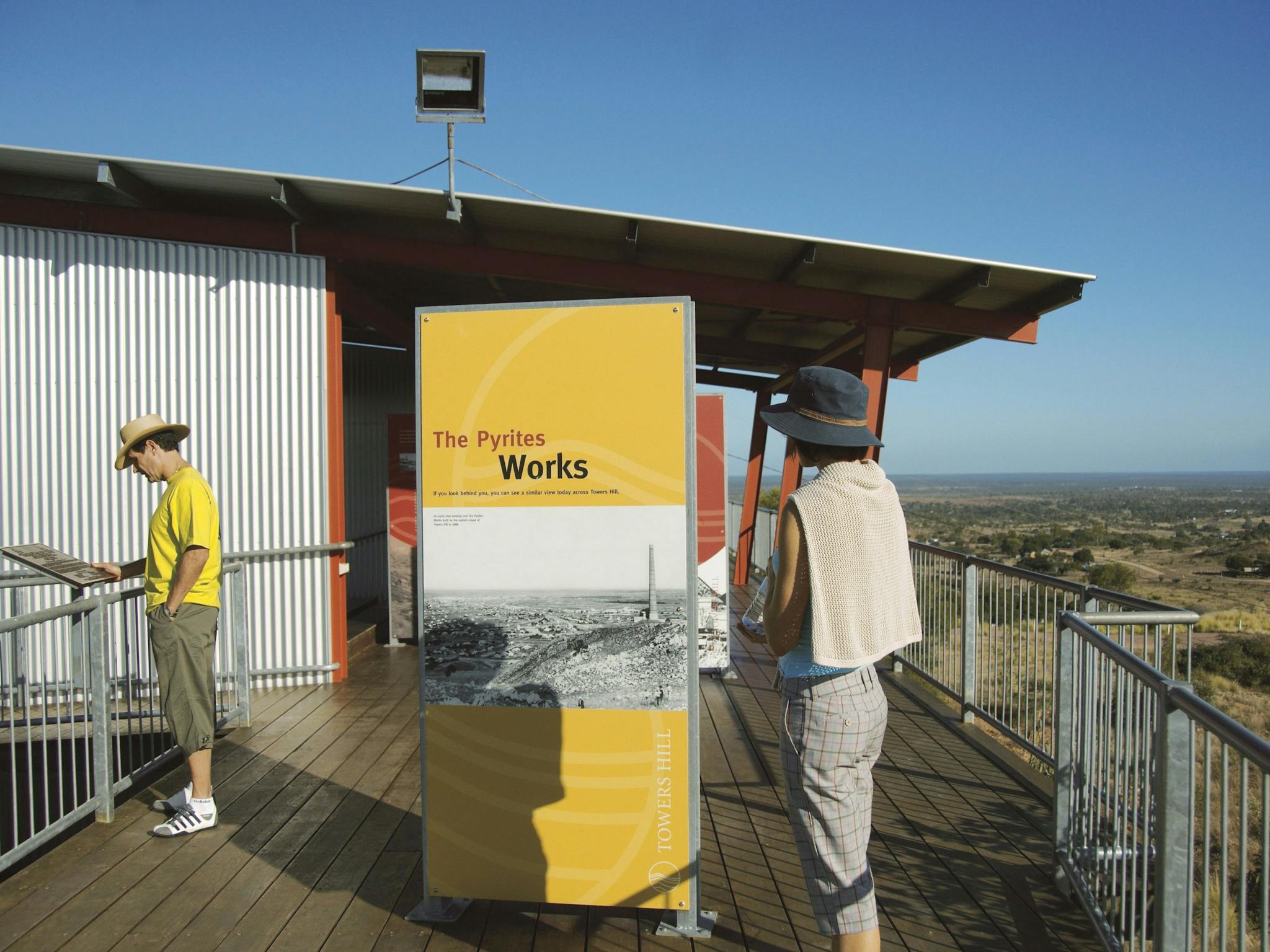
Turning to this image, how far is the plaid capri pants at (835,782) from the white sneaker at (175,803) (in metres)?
3.02

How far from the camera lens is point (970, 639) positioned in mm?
5719

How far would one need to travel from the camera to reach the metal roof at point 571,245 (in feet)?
20.1

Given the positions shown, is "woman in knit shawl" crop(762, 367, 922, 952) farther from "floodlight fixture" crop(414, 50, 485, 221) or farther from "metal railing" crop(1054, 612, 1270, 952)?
"floodlight fixture" crop(414, 50, 485, 221)

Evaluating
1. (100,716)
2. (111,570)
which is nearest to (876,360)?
(111,570)

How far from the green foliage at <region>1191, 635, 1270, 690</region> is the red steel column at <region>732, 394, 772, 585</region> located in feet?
36.7

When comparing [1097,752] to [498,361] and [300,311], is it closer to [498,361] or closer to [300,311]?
[498,361]

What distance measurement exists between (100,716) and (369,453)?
6.41 metres

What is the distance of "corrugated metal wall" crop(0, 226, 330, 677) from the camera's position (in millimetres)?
6500

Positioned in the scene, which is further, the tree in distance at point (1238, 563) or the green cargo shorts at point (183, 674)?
the tree in distance at point (1238, 563)

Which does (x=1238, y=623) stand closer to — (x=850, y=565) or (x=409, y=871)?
(x=409, y=871)

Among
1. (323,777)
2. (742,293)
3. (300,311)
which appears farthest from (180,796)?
(742,293)

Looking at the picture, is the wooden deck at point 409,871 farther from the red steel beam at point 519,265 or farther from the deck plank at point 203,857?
the red steel beam at point 519,265

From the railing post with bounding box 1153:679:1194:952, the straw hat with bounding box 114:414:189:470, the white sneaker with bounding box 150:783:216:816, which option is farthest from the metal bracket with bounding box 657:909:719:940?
the straw hat with bounding box 114:414:189:470

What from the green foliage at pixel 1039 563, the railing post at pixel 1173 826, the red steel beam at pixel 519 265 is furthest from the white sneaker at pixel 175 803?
the green foliage at pixel 1039 563
